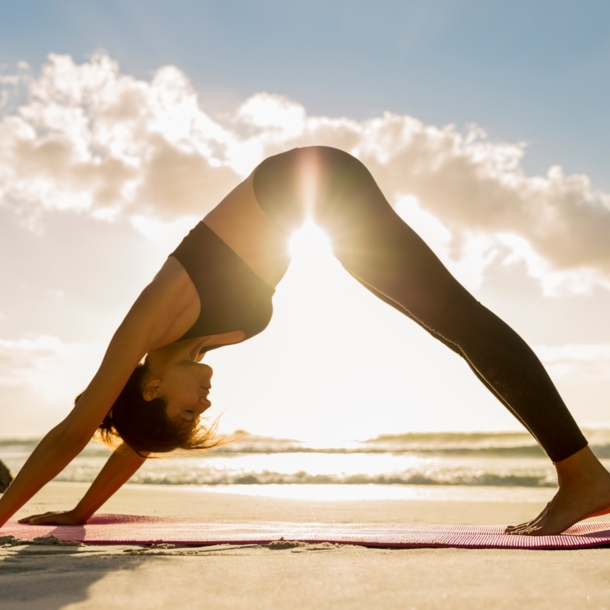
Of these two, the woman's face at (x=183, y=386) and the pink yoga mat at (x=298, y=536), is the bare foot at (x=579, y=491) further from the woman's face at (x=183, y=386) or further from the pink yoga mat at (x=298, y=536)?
the woman's face at (x=183, y=386)

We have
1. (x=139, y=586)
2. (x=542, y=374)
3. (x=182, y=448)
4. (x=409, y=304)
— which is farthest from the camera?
(x=182, y=448)

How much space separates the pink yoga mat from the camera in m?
1.97

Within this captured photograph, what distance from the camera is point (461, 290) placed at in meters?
2.24

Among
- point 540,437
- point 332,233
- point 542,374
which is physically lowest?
point 540,437

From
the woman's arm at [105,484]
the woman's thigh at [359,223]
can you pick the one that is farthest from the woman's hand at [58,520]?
the woman's thigh at [359,223]

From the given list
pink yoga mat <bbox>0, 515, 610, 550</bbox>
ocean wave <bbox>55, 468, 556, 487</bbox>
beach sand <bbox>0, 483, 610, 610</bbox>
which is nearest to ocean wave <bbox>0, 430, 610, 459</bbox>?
ocean wave <bbox>55, 468, 556, 487</bbox>

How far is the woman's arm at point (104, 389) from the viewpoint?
1944mm

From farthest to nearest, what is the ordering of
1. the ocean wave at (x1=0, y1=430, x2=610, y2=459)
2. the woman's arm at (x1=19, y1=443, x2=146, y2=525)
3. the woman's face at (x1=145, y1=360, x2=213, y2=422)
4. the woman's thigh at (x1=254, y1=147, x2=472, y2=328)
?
the ocean wave at (x1=0, y1=430, x2=610, y2=459)
the woman's arm at (x1=19, y1=443, x2=146, y2=525)
the woman's face at (x1=145, y1=360, x2=213, y2=422)
the woman's thigh at (x1=254, y1=147, x2=472, y2=328)

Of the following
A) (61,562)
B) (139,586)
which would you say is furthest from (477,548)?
(61,562)

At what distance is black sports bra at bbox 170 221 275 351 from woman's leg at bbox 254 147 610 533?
24cm

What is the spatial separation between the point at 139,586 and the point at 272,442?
1703cm

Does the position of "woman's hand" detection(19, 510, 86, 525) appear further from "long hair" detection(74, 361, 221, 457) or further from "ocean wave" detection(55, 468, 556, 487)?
"ocean wave" detection(55, 468, 556, 487)

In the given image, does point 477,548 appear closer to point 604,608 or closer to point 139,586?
point 604,608

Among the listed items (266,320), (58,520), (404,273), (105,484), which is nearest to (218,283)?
(266,320)
